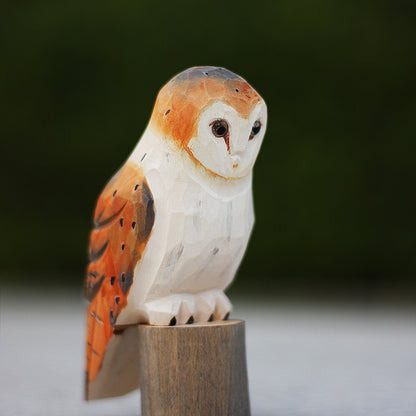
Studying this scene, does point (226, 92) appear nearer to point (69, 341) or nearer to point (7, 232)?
point (69, 341)

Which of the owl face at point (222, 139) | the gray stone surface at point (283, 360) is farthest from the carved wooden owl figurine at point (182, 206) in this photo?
the gray stone surface at point (283, 360)

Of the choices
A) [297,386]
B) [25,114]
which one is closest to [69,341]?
[297,386]

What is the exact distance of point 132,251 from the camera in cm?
230

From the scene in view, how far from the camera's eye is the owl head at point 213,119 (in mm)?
2254

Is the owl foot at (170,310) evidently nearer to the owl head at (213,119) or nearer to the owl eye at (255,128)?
the owl head at (213,119)

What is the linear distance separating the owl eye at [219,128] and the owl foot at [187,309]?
606 mm

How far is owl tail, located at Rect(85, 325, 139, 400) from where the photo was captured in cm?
249

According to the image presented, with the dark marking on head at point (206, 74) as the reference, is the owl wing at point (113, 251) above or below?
below

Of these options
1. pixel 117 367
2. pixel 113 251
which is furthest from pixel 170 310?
pixel 117 367

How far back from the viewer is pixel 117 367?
257cm

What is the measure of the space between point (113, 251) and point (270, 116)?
15.6 ft

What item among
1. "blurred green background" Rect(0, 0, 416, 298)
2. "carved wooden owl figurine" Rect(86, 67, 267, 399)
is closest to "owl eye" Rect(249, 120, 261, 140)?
"carved wooden owl figurine" Rect(86, 67, 267, 399)

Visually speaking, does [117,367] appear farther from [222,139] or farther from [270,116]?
[270,116]

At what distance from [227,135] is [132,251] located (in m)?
0.53
